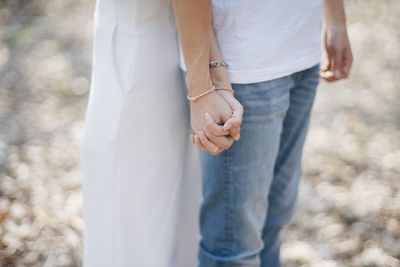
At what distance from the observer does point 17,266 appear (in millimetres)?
1809

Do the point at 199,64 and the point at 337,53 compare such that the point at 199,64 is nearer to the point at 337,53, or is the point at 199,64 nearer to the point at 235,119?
the point at 235,119

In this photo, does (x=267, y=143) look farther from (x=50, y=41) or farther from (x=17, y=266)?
(x=50, y=41)

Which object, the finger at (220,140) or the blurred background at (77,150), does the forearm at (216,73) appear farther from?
the blurred background at (77,150)

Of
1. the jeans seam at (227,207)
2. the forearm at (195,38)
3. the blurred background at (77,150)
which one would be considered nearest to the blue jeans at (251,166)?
the jeans seam at (227,207)

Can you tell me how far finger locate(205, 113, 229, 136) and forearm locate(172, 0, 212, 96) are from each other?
51 millimetres

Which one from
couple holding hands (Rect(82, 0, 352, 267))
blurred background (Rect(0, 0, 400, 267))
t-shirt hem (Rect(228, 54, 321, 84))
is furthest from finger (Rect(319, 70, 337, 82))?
blurred background (Rect(0, 0, 400, 267))

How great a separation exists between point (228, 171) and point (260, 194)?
0.10 m

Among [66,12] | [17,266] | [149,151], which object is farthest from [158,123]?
[66,12]

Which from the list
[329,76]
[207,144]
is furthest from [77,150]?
[207,144]

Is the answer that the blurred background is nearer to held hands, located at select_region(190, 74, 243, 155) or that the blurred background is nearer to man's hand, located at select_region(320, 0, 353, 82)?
man's hand, located at select_region(320, 0, 353, 82)

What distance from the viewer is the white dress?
1184mm

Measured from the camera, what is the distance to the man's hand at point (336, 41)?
146 centimetres

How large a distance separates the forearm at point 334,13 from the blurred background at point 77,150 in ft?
2.56

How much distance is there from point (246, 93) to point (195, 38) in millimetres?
163
